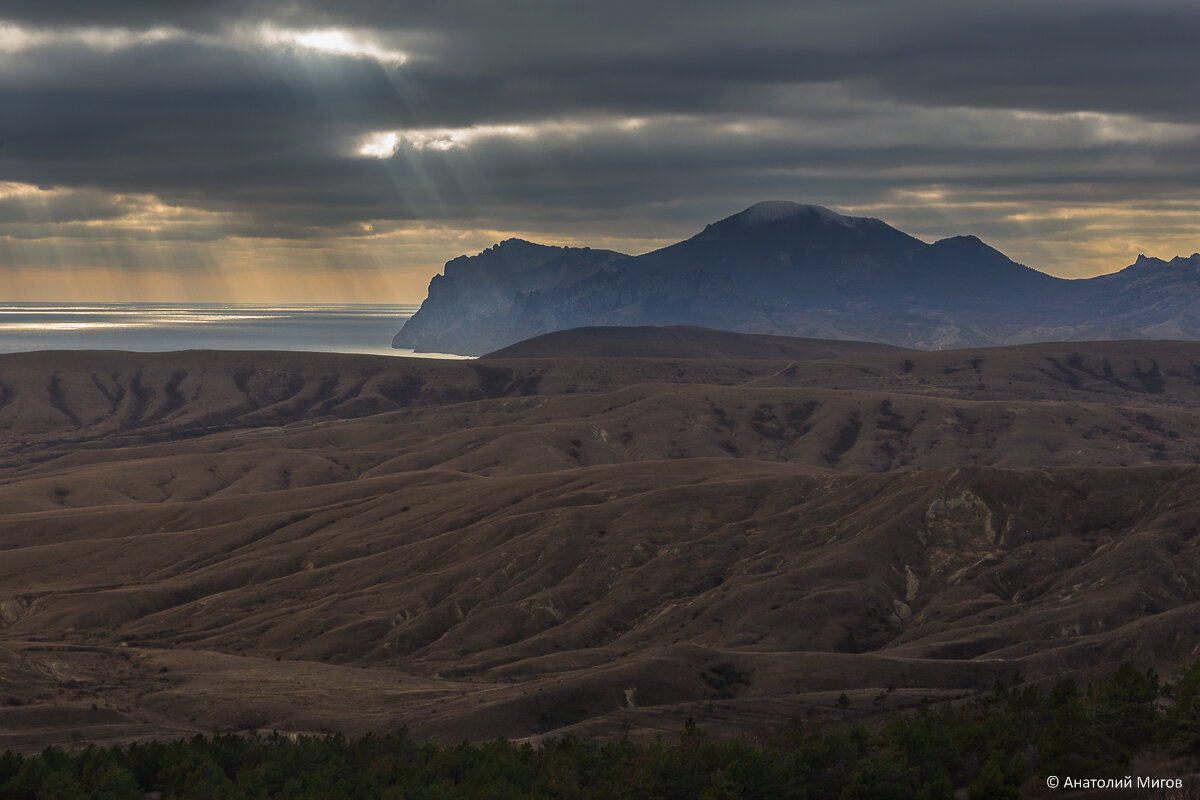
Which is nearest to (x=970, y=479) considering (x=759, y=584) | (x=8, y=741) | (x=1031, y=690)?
(x=759, y=584)

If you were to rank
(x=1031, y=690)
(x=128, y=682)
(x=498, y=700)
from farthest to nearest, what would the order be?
1. (x=128, y=682)
2. (x=498, y=700)
3. (x=1031, y=690)

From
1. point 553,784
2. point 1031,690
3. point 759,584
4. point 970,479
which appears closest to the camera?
point 553,784

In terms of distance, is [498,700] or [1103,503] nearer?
[498,700]

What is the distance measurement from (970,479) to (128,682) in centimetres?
10586

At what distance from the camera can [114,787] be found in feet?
259

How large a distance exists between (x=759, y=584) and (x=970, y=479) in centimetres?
3491

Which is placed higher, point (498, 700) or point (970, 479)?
point (970, 479)

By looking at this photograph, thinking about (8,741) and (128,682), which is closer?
(8,741)

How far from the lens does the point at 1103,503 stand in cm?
15575

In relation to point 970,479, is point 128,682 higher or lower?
lower

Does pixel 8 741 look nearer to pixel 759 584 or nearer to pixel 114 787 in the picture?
pixel 114 787

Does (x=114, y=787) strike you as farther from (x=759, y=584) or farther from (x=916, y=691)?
(x=759, y=584)

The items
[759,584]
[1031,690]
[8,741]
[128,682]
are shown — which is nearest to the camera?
[1031,690]

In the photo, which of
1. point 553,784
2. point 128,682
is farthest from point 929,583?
point 128,682
